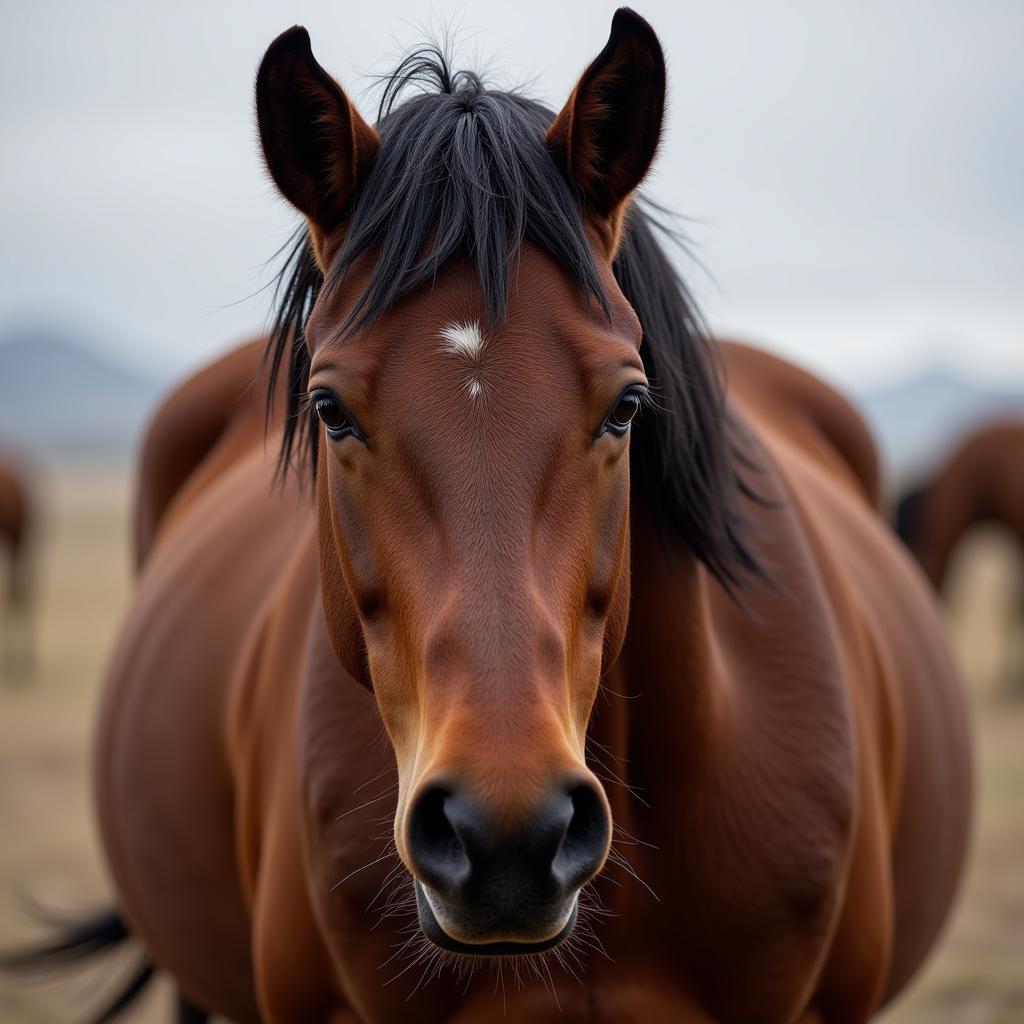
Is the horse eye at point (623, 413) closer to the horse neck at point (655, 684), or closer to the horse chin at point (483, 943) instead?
the horse neck at point (655, 684)

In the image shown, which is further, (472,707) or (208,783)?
(208,783)

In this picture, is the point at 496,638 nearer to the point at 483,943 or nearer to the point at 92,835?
the point at 483,943

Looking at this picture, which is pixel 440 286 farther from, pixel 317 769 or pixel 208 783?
pixel 208 783

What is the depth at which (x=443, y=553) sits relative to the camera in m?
1.53

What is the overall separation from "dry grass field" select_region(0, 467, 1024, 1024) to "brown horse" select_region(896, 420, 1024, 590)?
2.74 feet

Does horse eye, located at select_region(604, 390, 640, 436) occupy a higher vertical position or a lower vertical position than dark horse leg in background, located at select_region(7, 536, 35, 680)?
higher

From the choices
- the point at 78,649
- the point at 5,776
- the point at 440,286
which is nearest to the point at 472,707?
the point at 440,286

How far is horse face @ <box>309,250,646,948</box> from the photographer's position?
53.5 inches

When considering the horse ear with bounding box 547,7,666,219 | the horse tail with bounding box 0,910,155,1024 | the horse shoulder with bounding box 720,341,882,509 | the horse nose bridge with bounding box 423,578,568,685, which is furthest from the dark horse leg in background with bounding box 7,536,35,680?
the horse nose bridge with bounding box 423,578,568,685

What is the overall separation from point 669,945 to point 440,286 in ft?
3.70

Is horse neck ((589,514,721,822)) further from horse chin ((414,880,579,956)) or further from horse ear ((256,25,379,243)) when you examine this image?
horse ear ((256,25,379,243))

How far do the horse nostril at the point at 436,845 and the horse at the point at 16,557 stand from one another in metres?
12.9

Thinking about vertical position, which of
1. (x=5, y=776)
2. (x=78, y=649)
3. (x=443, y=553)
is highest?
(x=443, y=553)

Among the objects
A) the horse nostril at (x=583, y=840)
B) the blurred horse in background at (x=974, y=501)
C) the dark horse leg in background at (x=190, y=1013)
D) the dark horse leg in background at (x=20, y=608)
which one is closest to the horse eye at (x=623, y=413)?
the horse nostril at (x=583, y=840)
